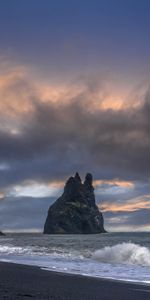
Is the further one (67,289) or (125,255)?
(125,255)

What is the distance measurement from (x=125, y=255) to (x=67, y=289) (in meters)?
23.3

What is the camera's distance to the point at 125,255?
39656 millimetres

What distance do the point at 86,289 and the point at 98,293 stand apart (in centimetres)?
96

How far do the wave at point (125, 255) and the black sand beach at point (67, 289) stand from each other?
15.7 m

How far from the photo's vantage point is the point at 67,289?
17281 mm

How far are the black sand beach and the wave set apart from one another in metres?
15.7

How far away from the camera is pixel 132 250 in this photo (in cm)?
4022

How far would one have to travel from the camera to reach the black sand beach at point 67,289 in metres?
14.9

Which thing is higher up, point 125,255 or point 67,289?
point 125,255

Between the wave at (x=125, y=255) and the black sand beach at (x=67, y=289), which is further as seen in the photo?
the wave at (x=125, y=255)

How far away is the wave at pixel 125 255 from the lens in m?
36.7

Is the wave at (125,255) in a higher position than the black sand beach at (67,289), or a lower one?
higher

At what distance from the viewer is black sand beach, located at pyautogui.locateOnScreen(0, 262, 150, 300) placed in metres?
14.9

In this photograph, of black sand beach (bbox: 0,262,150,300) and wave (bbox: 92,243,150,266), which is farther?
wave (bbox: 92,243,150,266)
